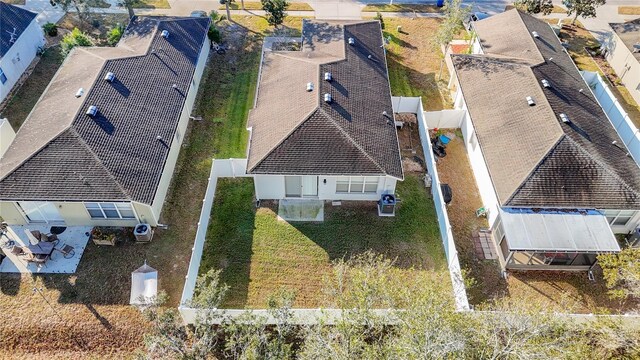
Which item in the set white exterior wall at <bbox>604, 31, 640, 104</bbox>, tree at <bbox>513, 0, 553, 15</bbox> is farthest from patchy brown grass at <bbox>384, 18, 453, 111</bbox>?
white exterior wall at <bbox>604, 31, 640, 104</bbox>

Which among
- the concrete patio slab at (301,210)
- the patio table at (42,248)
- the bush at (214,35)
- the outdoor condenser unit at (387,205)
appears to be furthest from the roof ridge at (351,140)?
the bush at (214,35)

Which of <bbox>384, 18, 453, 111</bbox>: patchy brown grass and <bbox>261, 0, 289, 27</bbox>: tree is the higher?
<bbox>261, 0, 289, 27</bbox>: tree

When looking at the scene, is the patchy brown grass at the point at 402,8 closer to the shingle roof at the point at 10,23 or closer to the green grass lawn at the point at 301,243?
the green grass lawn at the point at 301,243

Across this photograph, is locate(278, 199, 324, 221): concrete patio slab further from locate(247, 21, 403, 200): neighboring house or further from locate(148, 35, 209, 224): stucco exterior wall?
locate(148, 35, 209, 224): stucco exterior wall

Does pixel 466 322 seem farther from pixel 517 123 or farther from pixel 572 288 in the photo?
pixel 517 123

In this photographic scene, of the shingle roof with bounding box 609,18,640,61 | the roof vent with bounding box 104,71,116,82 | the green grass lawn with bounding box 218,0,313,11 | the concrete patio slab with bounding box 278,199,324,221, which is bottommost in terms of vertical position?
the concrete patio slab with bounding box 278,199,324,221

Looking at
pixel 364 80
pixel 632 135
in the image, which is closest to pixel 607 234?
pixel 632 135
